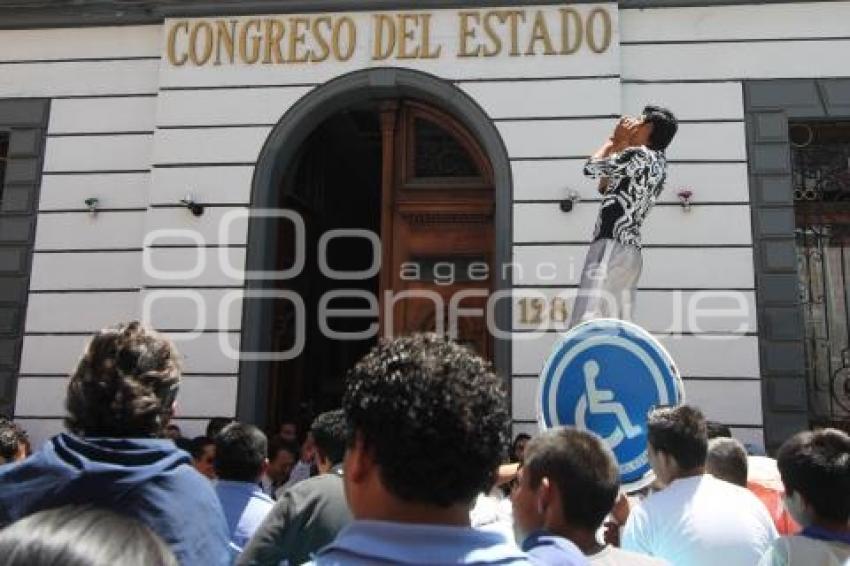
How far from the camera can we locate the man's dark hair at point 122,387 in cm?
248

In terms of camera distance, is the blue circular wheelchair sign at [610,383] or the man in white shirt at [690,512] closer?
the man in white shirt at [690,512]

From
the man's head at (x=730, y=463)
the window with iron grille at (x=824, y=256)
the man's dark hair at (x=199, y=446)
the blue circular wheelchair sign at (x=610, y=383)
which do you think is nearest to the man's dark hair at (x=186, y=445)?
the man's dark hair at (x=199, y=446)

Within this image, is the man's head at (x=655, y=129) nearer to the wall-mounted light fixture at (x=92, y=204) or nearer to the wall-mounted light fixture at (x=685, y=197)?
the wall-mounted light fixture at (x=685, y=197)

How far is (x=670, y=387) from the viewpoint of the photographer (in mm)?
3930

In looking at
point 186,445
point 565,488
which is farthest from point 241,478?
point 186,445

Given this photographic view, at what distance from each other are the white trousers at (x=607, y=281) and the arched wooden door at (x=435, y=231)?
5756 mm

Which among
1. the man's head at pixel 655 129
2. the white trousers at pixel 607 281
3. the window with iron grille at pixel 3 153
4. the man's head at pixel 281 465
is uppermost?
the window with iron grille at pixel 3 153

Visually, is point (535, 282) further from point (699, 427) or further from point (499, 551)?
point (499, 551)

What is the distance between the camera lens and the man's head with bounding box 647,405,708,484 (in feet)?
11.3

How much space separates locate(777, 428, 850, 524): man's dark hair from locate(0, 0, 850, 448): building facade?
6403 mm

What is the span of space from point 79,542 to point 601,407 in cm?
309

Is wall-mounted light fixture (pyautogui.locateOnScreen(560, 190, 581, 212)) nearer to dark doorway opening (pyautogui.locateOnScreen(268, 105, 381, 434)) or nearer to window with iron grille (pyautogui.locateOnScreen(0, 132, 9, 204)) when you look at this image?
dark doorway opening (pyautogui.locateOnScreen(268, 105, 381, 434))

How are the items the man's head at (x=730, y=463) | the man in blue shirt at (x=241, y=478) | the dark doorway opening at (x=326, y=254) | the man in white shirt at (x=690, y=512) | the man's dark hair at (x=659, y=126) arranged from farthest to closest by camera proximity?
the dark doorway opening at (x=326, y=254) < the man's dark hair at (x=659, y=126) < the man in blue shirt at (x=241, y=478) < the man's head at (x=730, y=463) < the man in white shirt at (x=690, y=512)

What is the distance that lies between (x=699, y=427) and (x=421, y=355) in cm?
214
